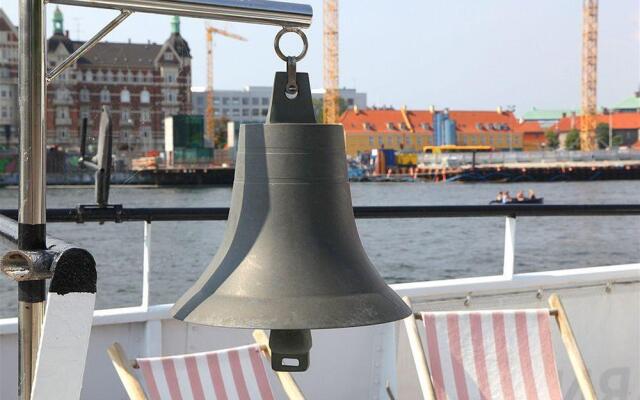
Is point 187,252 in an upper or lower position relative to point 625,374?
lower

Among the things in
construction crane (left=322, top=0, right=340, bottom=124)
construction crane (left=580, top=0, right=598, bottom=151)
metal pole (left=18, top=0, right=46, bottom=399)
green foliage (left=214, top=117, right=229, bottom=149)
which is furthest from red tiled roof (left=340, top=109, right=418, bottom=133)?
metal pole (left=18, top=0, right=46, bottom=399)

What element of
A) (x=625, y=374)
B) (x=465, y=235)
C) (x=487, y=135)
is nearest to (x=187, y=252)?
(x=465, y=235)

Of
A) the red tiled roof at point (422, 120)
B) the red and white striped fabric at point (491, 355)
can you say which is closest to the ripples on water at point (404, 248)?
the red and white striped fabric at point (491, 355)

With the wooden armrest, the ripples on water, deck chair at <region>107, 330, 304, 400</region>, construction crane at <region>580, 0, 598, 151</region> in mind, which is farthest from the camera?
construction crane at <region>580, 0, 598, 151</region>

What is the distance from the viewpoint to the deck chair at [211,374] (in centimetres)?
246

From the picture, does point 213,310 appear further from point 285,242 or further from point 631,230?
point 631,230

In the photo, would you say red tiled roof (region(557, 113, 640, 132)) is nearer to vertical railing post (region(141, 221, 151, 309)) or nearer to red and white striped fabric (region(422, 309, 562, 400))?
red and white striped fabric (region(422, 309, 562, 400))

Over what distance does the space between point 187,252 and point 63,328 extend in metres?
23.5

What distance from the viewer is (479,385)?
116 inches

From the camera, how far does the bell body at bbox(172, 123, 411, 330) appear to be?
1.08 m

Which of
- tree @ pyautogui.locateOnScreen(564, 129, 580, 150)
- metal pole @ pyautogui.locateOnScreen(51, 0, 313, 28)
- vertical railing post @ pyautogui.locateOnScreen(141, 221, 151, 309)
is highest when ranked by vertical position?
tree @ pyautogui.locateOnScreen(564, 129, 580, 150)

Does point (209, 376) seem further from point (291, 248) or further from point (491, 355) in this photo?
point (291, 248)

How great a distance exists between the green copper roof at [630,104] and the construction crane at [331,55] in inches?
2335

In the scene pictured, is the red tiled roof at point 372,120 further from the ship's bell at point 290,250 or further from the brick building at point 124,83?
the ship's bell at point 290,250
